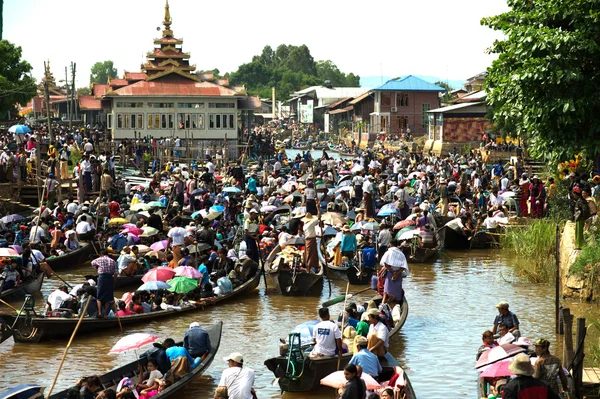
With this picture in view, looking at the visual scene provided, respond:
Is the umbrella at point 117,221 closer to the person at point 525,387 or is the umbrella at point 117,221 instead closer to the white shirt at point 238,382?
the white shirt at point 238,382

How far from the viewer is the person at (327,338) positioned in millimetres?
14484

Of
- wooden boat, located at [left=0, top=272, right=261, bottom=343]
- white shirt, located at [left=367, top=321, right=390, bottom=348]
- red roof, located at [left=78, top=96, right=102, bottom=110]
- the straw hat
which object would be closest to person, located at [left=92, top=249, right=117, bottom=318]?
wooden boat, located at [left=0, top=272, right=261, bottom=343]

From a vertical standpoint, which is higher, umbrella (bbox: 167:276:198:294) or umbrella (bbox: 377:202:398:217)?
umbrella (bbox: 377:202:398:217)

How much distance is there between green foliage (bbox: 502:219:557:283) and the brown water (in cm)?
35

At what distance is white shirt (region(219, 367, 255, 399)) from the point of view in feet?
40.8

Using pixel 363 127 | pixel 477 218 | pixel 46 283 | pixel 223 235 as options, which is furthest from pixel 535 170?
pixel 363 127

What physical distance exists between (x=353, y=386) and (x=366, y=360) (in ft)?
5.05

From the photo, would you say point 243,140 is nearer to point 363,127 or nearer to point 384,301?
point 363,127

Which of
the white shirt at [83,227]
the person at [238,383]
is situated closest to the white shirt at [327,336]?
the person at [238,383]

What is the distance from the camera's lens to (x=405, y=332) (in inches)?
773

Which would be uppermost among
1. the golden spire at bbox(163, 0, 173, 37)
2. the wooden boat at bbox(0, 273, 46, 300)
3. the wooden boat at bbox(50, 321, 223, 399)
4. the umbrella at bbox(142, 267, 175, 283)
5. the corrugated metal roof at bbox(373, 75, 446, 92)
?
the golden spire at bbox(163, 0, 173, 37)

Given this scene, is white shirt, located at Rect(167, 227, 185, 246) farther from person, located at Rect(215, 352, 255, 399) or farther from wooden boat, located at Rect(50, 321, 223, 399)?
person, located at Rect(215, 352, 255, 399)

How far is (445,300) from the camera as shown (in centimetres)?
2312

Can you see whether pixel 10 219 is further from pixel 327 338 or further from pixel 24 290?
pixel 327 338
